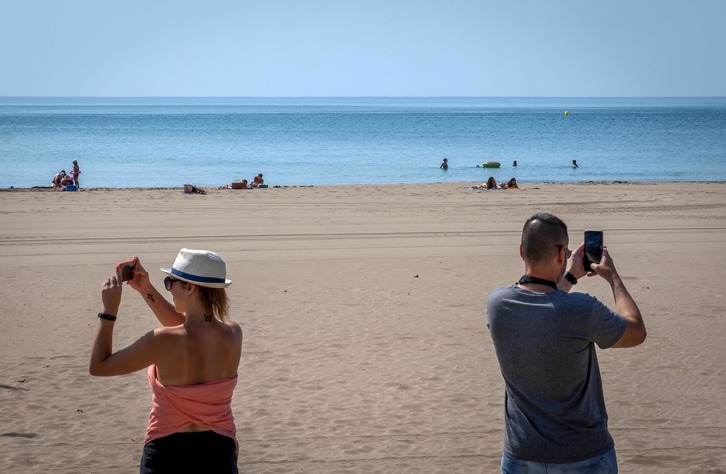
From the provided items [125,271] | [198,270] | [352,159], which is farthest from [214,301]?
[352,159]

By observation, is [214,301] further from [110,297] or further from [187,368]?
[110,297]

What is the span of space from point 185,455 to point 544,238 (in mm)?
1712

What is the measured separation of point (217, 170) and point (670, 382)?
40422mm

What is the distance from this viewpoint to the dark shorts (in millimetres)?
3480

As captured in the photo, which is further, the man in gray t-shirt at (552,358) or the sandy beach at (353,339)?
the sandy beach at (353,339)

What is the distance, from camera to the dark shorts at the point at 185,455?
348 cm

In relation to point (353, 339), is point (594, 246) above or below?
above

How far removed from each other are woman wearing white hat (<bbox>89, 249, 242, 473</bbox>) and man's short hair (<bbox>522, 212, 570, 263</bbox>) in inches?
51.4

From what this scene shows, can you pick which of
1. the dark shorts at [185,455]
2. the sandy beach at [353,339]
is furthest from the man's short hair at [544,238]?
the sandy beach at [353,339]

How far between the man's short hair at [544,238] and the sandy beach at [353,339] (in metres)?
2.94

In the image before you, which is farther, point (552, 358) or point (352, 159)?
point (352, 159)

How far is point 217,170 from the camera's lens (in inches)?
1833

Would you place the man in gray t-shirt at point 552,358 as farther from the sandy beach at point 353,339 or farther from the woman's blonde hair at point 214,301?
the sandy beach at point 353,339

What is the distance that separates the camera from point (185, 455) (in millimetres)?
3500
